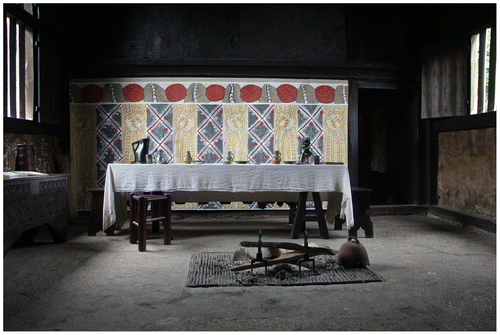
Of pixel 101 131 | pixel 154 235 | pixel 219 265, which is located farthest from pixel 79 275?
pixel 101 131

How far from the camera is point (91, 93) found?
6422mm

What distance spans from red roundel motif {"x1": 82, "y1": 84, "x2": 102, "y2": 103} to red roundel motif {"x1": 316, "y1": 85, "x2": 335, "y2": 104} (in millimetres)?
3331

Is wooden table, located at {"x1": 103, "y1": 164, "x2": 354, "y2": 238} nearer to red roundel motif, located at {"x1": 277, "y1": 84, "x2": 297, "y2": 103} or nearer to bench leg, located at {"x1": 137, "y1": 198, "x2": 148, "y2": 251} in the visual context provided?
bench leg, located at {"x1": 137, "y1": 198, "x2": 148, "y2": 251}

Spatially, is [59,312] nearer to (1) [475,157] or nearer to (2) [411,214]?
(1) [475,157]

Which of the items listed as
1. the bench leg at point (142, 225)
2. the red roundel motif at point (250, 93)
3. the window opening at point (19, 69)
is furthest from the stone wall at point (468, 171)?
the window opening at point (19, 69)

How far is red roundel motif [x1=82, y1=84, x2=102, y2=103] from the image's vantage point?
6.42 meters

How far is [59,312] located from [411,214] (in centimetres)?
583

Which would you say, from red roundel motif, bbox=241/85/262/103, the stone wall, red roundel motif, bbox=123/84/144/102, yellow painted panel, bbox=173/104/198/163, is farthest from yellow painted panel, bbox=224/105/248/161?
the stone wall

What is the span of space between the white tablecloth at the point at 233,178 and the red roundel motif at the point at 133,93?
2.10 m

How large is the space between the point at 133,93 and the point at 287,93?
2.34 m

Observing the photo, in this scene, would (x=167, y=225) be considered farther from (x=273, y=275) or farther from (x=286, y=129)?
(x=286, y=129)

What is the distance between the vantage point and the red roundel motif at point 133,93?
645cm

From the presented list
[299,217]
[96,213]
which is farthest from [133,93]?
[299,217]

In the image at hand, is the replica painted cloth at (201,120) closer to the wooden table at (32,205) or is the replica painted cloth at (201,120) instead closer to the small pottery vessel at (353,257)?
the wooden table at (32,205)
